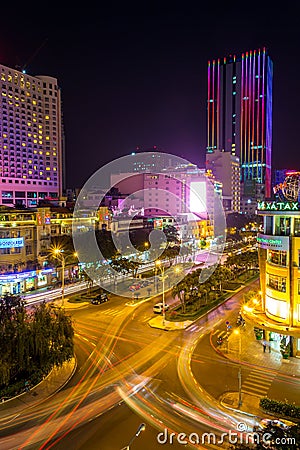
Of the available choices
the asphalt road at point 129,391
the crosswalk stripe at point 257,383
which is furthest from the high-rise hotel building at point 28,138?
the crosswalk stripe at point 257,383

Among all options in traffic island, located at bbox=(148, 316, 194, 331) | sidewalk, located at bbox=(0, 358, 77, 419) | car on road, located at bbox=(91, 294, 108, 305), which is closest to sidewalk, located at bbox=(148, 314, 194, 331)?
traffic island, located at bbox=(148, 316, 194, 331)

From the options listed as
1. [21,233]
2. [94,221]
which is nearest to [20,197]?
[94,221]

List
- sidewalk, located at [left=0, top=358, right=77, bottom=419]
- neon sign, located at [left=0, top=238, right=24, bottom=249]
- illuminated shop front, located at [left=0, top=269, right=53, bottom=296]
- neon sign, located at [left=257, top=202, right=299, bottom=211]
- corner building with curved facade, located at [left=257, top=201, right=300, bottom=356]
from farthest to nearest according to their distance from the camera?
neon sign, located at [left=0, top=238, right=24, bottom=249]
illuminated shop front, located at [left=0, top=269, right=53, bottom=296]
neon sign, located at [left=257, top=202, right=299, bottom=211]
corner building with curved facade, located at [left=257, top=201, right=300, bottom=356]
sidewalk, located at [left=0, top=358, right=77, bottom=419]

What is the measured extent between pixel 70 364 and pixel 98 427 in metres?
9.51

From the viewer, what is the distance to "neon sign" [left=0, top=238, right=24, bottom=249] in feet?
186

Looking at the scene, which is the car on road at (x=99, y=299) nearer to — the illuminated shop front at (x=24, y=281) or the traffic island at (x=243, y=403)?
the illuminated shop front at (x=24, y=281)

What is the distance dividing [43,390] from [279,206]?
2721 centimetres

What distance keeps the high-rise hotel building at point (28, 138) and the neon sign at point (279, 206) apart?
115m

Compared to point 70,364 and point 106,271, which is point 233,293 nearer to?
point 106,271

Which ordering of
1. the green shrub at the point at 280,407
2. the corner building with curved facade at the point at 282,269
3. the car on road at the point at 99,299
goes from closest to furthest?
1. the green shrub at the point at 280,407
2. the corner building with curved facade at the point at 282,269
3. the car on road at the point at 99,299

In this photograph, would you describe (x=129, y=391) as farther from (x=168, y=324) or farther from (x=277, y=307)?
(x=277, y=307)

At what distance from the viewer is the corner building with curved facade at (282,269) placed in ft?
111

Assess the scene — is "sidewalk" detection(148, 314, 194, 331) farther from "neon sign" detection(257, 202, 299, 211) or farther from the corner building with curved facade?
"neon sign" detection(257, 202, 299, 211)

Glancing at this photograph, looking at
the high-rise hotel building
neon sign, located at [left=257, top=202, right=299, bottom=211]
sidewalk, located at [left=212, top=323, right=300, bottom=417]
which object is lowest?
sidewalk, located at [left=212, top=323, right=300, bottom=417]
